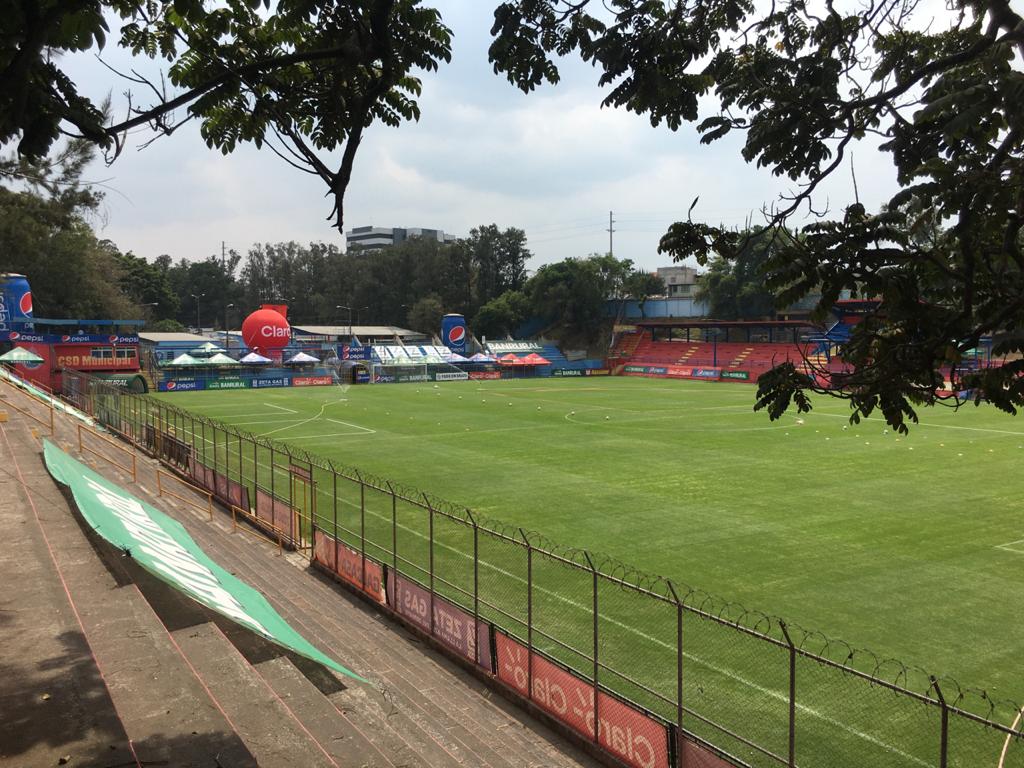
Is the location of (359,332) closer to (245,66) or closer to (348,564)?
(348,564)

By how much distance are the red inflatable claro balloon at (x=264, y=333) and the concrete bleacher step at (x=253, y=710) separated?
66.6 metres

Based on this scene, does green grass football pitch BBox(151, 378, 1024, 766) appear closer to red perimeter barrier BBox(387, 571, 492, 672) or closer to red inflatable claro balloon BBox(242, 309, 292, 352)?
red perimeter barrier BBox(387, 571, 492, 672)

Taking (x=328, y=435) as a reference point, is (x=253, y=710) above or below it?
above

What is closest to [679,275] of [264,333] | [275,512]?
[264,333]

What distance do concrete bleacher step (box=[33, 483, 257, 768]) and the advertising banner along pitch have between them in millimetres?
764

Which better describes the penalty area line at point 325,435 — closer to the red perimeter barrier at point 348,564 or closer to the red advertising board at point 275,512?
the red advertising board at point 275,512

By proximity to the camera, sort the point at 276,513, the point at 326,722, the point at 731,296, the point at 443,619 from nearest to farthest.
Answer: the point at 326,722 < the point at 443,619 < the point at 276,513 < the point at 731,296

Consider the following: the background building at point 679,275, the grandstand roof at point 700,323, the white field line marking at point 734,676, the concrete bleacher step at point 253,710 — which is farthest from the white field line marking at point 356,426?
the background building at point 679,275

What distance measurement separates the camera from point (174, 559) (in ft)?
26.0

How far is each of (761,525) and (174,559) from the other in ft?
51.0

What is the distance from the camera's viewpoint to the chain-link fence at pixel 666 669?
9.06 metres

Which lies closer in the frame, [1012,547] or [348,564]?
[348,564]

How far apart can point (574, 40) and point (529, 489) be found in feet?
60.8

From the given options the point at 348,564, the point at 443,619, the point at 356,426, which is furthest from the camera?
the point at 356,426
